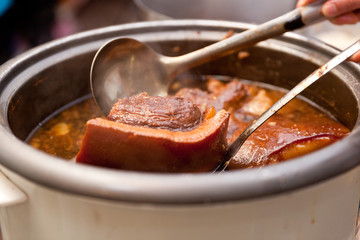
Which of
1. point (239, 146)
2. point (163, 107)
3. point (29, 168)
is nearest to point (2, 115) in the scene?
point (29, 168)

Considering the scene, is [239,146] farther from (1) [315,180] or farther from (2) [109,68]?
(2) [109,68]

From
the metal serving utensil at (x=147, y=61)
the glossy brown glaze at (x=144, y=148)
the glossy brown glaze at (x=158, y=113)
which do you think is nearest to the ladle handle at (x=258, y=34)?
the metal serving utensil at (x=147, y=61)

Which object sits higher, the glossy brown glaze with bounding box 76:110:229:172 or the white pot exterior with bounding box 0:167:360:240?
the glossy brown glaze with bounding box 76:110:229:172

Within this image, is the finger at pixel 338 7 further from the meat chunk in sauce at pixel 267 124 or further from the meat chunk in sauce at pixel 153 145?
the meat chunk in sauce at pixel 153 145

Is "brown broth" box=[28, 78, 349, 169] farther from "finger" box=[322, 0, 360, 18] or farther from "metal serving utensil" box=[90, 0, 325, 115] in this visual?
"finger" box=[322, 0, 360, 18]

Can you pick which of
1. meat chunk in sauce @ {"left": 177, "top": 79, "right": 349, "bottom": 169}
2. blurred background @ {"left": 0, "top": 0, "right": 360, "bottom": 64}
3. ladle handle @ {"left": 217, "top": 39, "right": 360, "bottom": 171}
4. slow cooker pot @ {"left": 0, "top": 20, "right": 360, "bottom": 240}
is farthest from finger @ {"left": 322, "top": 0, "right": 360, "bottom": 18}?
blurred background @ {"left": 0, "top": 0, "right": 360, "bottom": 64}

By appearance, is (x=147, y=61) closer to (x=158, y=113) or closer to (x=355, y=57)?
(x=158, y=113)

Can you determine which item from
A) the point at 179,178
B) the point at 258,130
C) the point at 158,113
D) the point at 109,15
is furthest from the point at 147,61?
the point at 109,15
